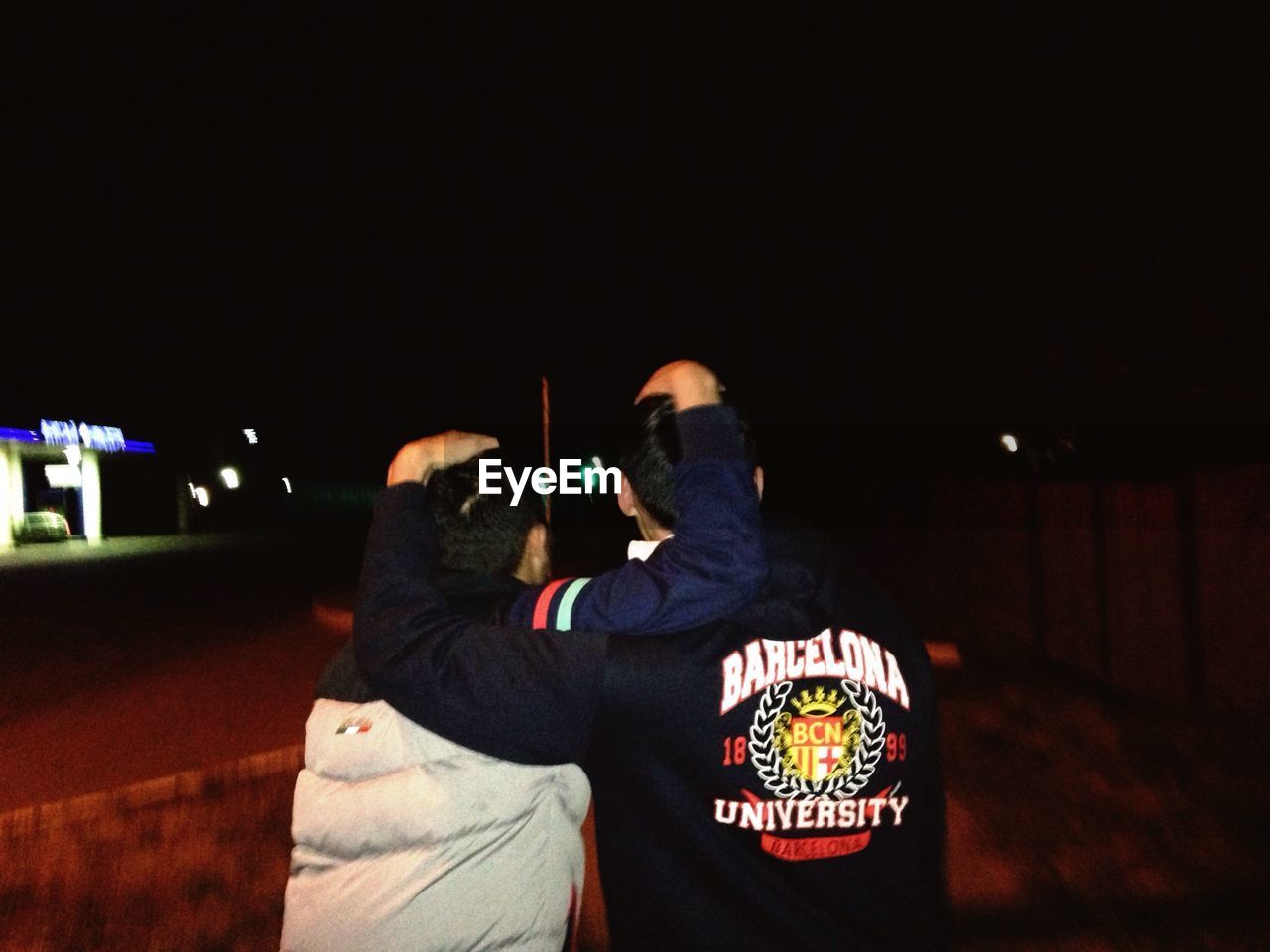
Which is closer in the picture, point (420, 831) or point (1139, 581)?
point (420, 831)

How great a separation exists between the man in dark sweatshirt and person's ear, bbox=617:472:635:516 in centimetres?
16

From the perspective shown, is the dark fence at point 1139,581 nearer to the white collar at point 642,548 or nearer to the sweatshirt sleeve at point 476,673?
the white collar at point 642,548

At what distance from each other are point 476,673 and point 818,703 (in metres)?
0.47

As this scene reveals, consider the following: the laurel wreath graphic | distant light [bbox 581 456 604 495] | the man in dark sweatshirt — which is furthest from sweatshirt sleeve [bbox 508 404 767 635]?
distant light [bbox 581 456 604 495]

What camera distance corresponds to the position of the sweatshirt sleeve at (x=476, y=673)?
118 cm

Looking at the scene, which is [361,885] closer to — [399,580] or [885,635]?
[399,580]

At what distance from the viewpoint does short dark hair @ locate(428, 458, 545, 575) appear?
5.19 ft

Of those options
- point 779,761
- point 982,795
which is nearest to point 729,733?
point 779,761

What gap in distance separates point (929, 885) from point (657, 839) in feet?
1.37

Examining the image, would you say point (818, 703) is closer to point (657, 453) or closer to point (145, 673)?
point (657, 453)

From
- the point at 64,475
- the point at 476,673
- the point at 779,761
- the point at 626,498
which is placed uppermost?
the point at 64,475

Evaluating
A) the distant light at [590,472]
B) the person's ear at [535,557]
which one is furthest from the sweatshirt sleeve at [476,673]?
the distant light at [590,472]

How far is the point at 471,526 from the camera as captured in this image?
5.22 feet

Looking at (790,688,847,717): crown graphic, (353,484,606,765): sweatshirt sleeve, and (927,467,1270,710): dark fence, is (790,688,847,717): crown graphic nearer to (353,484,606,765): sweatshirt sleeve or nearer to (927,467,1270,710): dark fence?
(353,484,606,765): sweatshirt sleeve
